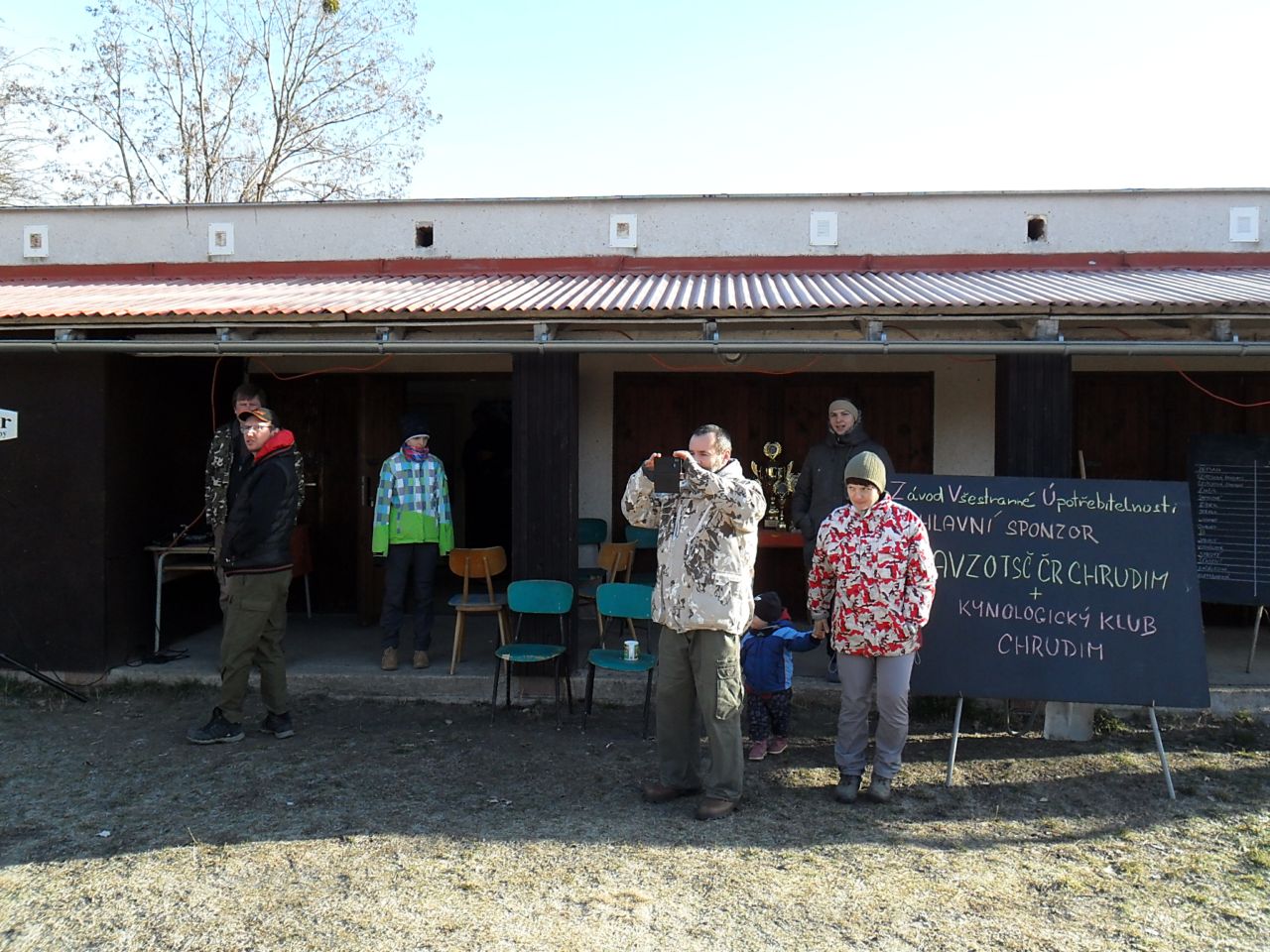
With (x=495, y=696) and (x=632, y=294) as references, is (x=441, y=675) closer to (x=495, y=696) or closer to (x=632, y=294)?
(x=495, y=696)

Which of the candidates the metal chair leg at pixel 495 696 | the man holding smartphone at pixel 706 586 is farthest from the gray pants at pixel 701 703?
→ the metal chair leg at pixel 495 696

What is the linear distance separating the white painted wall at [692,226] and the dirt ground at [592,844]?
4.48 metres

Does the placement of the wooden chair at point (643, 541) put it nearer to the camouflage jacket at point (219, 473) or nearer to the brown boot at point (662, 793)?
the camouflage jacket at point (219, 473)

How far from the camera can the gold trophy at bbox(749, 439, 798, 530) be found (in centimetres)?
830

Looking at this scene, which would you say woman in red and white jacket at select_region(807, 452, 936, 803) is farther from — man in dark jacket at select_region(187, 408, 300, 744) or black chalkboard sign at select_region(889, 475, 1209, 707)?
man in dark jacket at select_region(187, 408, 300, 744)

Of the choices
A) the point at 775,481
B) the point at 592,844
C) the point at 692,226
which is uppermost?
the point at 692,226

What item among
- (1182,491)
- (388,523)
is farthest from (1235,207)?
(388,523)

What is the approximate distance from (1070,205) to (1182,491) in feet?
14.1

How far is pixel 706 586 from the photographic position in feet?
14.4

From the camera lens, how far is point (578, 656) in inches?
272

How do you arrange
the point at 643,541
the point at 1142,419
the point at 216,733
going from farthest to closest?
the point at 643,541 < the point at 1142,419 < the point at 216,733

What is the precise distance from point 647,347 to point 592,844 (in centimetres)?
304

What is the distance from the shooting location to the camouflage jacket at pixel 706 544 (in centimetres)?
430

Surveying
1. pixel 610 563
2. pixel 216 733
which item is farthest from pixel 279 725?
pixel 610 563
